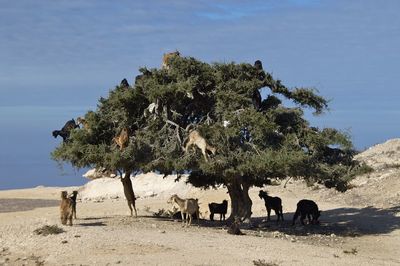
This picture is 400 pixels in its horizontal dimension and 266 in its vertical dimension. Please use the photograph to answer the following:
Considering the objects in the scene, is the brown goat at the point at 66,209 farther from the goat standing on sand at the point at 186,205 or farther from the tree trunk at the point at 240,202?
the tree trunk at the point at 240,202

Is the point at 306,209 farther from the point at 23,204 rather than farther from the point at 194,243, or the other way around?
the point at 23,204

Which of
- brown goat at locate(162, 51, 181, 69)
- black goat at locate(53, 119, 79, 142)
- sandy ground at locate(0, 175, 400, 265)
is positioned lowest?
sandy ground at locate(0, 175, 400, 265)

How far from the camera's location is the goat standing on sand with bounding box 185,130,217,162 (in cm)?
1891

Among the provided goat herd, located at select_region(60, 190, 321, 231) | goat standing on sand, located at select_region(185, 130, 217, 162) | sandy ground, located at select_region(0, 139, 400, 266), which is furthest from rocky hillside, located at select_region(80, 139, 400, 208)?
goat standing on sand, located at select_region(185, 130, 217, 162)

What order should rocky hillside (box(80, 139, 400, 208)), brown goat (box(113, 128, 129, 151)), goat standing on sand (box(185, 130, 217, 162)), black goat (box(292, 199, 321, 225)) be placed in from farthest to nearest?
rocky hillside (box(80, 139, 400, 208)) → black goat (box(292, 199, 321, 225)) → brown goat (box(113, 128, 129, 151)) → goat standing on sand (box(185, 130, 217, 162))

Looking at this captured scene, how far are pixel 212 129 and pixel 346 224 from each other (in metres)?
8.64

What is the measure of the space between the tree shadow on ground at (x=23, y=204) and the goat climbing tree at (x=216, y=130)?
13.7m

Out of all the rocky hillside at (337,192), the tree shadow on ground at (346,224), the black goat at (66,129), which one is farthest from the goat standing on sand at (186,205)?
the rocky hillside at (337,192)

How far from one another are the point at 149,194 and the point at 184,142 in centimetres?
1906

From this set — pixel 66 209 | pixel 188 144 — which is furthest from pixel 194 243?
pixel 188 144

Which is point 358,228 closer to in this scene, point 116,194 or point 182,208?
point 182,208

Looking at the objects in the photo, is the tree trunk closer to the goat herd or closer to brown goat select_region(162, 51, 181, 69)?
the goat herd

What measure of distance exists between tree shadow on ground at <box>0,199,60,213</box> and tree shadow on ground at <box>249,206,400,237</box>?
45.3 feet

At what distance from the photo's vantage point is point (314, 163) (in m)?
20.3
